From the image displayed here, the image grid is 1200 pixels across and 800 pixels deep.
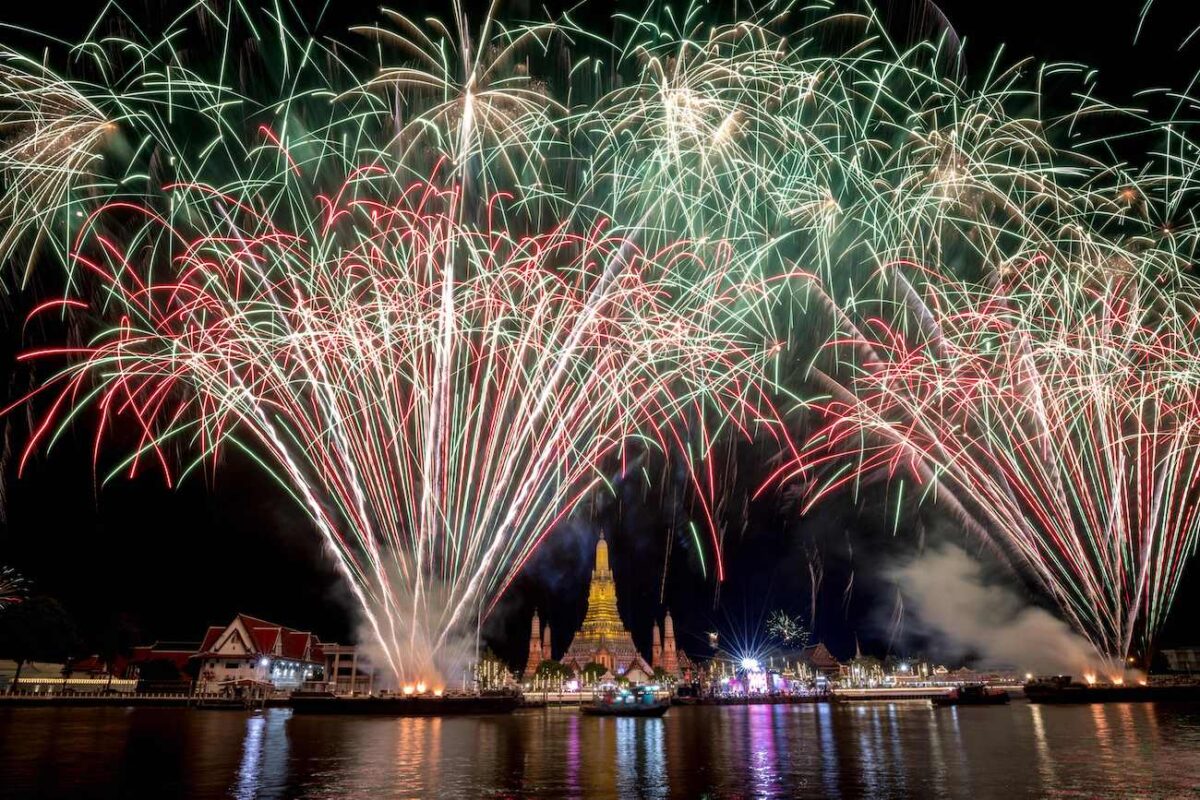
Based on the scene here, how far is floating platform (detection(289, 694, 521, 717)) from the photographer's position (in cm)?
4141

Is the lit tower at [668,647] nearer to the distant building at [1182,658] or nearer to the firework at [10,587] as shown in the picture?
the distant building at [1182,658]

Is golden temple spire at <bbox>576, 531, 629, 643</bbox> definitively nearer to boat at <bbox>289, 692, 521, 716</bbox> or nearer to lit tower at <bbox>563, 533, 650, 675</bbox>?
lit tower at <bbox>563, 533, 650, 675</bbox>

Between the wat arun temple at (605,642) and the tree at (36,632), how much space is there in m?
101

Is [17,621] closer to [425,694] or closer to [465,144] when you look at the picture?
[425,694]

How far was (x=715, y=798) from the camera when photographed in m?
13.4

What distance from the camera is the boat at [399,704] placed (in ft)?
136

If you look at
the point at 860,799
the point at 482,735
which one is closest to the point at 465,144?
the point at 860,799

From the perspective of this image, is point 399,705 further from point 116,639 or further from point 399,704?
point 116,639

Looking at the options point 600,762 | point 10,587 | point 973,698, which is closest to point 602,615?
point 973,698

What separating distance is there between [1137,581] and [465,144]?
3833 centimetres

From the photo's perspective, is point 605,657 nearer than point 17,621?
No

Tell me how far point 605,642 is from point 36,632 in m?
117

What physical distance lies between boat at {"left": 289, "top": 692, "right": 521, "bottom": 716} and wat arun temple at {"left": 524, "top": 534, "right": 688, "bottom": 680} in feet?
363

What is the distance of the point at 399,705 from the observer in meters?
41.3
